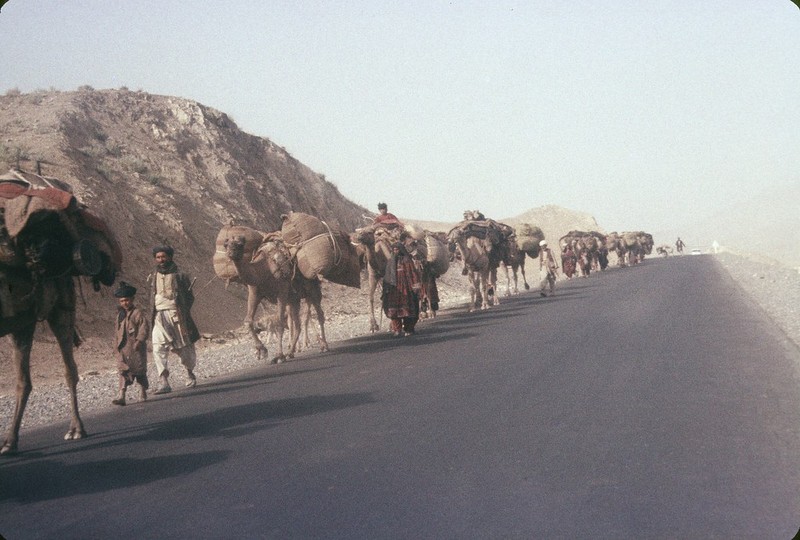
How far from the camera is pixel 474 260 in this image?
25.0m

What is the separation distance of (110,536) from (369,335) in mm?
14512

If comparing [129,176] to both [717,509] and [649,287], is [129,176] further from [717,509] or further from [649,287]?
[717,509]

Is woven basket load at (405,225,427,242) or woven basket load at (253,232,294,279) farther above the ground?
woven basket load at (405,225,427,242)

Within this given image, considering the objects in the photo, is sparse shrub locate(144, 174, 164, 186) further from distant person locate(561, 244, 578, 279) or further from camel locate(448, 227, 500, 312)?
distant person locate(561, 244, 578, 279)

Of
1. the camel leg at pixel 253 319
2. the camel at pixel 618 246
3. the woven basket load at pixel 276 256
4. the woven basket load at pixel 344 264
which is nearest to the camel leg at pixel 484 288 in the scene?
the woven basket load at pixel 344 264

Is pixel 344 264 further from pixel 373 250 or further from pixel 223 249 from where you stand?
pixel 373 250

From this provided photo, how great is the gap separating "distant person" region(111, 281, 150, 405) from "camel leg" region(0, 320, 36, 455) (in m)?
3.15

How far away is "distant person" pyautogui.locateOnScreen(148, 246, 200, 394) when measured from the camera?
12.5 m

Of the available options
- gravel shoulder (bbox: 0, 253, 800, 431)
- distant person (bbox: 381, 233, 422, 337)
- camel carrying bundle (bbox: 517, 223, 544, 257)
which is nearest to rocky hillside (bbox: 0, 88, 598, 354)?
gravel shoulder (bbox: 0, 253, 800, 431)

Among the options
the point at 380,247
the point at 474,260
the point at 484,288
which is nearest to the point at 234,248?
the point at 380,247

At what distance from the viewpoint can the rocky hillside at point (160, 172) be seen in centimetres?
2648

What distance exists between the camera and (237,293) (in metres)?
25.8

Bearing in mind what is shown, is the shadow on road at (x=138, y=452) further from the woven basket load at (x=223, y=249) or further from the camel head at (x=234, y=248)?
the woven basket load at (x=223, y=249)

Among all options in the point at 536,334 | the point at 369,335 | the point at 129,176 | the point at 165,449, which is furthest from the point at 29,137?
the point at 165,449
